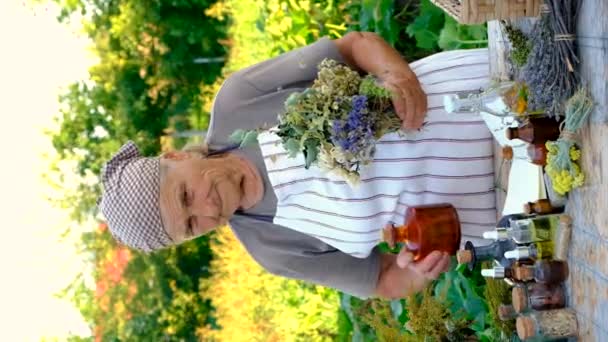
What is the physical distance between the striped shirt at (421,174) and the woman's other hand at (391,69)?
4.5 inches

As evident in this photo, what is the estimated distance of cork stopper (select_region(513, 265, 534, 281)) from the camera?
4.36 ft

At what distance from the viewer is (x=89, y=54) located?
899cm

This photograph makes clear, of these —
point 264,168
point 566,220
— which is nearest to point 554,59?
point 566,220

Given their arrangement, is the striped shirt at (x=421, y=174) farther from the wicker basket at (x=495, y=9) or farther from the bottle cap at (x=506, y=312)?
the wicker basket at (x=495, y=9)

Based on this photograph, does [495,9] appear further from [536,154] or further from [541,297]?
[541,297]

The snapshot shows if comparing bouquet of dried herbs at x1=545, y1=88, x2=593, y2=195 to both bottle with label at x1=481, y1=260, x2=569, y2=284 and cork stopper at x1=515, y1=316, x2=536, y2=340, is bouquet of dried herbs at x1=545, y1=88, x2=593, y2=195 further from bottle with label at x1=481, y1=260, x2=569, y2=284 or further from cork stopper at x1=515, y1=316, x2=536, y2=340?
cork stopper at x1=515, y1=316, x2=536, y2=340

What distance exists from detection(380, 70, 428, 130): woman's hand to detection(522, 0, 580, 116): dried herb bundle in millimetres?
343

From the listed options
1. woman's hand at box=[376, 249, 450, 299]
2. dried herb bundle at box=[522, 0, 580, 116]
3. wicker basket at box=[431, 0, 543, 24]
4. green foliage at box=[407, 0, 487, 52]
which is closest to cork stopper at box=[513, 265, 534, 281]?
dried herb bundle at box=[522, 0, 580, 116]

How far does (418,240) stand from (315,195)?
1.11 feet

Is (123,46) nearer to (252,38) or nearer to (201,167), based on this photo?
(252,38)

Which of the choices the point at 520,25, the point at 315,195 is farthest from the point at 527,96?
the point at 315,195

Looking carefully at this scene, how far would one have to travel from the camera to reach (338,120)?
1441mm

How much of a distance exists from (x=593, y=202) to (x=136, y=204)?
125 centimetres

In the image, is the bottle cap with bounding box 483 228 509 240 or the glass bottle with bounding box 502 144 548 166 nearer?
the glass bottle with bounding box 502 144 548 166
